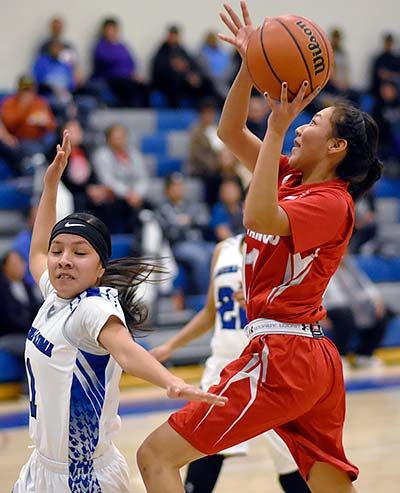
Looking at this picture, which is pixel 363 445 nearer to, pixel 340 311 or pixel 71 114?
pixel 340 311

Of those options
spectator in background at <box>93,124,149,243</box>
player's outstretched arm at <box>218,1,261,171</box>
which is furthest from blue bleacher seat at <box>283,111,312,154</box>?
player's outstretched arm at <box>218,1,261,171</box>

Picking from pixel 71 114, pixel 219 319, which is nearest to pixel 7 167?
pixel 71 114

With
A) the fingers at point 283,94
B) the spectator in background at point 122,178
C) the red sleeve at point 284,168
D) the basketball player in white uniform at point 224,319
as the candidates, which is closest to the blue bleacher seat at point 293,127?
the spectator in background at point 122,178

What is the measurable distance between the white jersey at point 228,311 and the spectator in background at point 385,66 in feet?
35.1

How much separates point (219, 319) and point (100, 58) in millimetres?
8546

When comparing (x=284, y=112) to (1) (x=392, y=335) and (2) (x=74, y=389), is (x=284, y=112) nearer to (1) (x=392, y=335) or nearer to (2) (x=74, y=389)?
(2) (x=74, y=389)

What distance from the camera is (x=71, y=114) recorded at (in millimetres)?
11656

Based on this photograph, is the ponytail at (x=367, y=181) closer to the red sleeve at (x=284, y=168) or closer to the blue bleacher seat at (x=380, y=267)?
the red sleeve at (x=284, y=168)

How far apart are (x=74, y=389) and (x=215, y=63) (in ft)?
37.0

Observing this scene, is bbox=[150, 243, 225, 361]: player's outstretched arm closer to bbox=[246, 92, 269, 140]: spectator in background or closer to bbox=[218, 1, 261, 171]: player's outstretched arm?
bbox=[218, 1, 261, 171]: player's outstretched arm

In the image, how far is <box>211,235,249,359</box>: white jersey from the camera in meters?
5.11

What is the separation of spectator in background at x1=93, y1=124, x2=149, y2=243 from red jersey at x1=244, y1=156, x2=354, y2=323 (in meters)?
6.60

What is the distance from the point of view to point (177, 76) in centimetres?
1362

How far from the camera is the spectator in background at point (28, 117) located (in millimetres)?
11117
